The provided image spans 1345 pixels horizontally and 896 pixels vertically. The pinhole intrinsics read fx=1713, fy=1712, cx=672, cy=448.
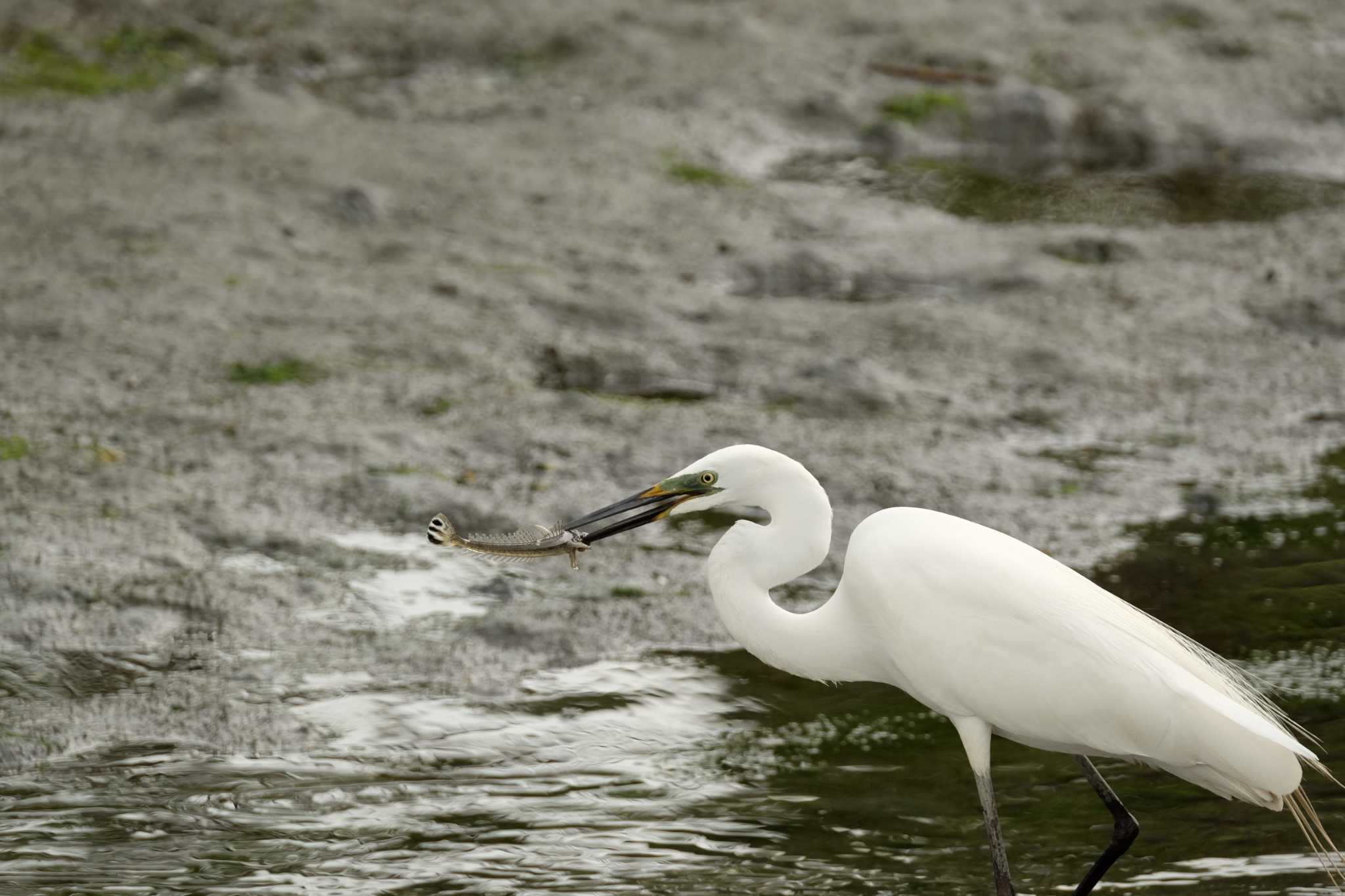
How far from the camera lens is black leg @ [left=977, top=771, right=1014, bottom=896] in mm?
3547

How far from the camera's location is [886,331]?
7008 millimetres

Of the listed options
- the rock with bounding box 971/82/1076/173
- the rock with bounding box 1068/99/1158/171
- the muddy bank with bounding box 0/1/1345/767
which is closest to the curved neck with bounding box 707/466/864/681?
the muddy bank with bounding box 0/1/1345/767

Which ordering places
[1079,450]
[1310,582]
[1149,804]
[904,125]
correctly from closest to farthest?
[1149,804]
[1310,582]
[1079,450]
[904,125]

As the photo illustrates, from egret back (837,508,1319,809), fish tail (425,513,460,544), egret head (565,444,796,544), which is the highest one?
egret head (565,444,796,544)

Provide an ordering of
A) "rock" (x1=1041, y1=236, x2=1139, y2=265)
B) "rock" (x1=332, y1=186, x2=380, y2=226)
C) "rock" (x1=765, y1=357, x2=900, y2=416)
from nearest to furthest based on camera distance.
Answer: "rock" (x1=765, y1=357, x2=900, y2=416)
"rock" (x1=332, y1=186, x2=380, y2=226)
"rock" (x1=1041, y1=236, x2=1139, y2=265)

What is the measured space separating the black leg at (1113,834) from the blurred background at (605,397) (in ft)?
0.61

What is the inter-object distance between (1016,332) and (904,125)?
2687mm

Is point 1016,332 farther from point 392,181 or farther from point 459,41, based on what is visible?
point 459,41

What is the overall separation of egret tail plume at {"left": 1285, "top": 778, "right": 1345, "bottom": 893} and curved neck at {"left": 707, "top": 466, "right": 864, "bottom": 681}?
3.21 ft

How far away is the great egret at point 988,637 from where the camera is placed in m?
3.54

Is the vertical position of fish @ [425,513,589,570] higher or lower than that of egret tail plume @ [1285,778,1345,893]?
higher

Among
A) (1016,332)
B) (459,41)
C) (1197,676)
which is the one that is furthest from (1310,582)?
(459,41)

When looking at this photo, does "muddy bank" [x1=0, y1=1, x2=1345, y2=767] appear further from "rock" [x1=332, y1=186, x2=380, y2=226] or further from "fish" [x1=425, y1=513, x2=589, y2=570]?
"fish" [x1=425, y1=513, x2=589, y2=570]

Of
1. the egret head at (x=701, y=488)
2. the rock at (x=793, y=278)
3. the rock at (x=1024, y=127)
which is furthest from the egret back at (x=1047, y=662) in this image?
the rock at (x=1024, y=127)
